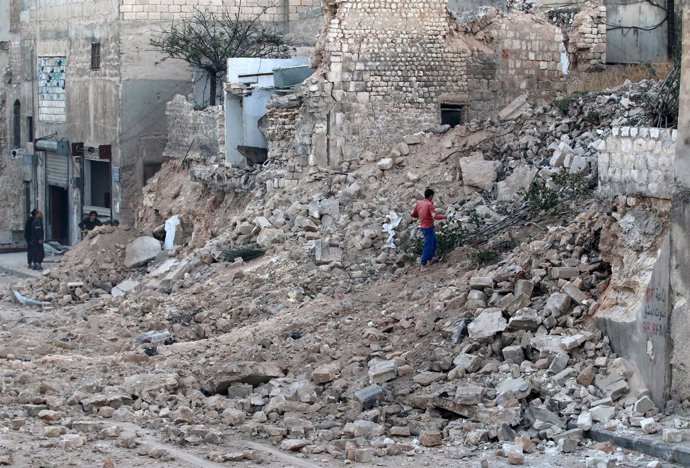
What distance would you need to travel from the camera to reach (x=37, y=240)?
2472 centimetres

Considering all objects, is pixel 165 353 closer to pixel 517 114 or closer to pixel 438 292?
pixel 438 292

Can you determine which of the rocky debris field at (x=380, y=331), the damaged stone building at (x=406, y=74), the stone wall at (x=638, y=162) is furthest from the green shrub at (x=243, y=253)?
the stone wall at (x=638, y=162)

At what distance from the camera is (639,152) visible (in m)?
12.1

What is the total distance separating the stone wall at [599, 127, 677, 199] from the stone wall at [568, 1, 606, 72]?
25.9ft

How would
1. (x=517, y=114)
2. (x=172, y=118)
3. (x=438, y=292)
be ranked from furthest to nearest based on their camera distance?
(x=172, y=118) < (x=517, y=114) < (x=438, y=292)

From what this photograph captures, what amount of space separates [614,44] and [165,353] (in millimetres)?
10203

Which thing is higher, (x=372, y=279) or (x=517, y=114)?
(x=517, y=114)

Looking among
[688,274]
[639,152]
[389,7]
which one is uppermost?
[389,7]

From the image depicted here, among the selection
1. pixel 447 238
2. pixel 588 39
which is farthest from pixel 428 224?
pixel 588 39

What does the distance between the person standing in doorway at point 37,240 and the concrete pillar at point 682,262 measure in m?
15.2

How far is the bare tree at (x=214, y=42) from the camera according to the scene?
24.9 m

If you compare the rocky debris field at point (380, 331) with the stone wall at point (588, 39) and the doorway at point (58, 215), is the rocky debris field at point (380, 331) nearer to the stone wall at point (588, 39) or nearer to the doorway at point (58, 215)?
the stone wall at point (588, 39)

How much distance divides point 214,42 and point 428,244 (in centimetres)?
1080

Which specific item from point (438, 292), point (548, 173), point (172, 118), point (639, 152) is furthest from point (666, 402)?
point (172, 118)
